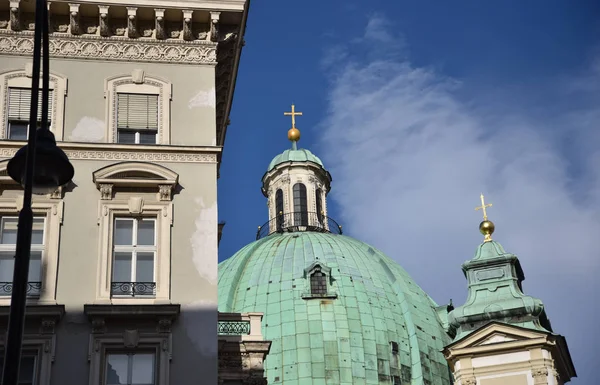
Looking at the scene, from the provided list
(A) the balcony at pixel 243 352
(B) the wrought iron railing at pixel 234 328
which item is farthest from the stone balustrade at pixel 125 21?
(B) the wrought iron railing at pixel 234 328

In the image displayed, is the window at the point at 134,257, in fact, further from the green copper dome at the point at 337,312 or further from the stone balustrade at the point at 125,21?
the green copper dome at the point at 337,312

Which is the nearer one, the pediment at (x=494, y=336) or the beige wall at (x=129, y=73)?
the beige wall at (x=129, y=73)

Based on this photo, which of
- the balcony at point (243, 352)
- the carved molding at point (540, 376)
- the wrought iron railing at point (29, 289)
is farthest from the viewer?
the carved molding at point (540, 376)

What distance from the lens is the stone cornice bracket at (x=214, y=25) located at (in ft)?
83.8

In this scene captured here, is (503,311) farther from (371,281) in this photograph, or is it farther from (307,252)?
(307,252)

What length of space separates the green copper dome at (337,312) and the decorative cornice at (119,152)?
103ft

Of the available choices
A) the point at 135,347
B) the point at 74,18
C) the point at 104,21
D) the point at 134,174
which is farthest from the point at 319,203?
the point at 135,347

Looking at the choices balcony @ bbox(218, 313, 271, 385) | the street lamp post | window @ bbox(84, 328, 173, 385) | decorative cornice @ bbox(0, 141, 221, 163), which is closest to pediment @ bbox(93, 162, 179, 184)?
decorative cornice @ bbox(0, 141, 221, 163)

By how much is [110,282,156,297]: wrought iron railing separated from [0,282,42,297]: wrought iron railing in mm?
1476

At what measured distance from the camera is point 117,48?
25469 millimetres

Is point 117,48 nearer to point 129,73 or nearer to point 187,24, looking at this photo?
point 129,73

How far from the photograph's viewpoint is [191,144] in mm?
24656

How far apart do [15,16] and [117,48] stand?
238cm

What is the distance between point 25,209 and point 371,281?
4541 centimetres
